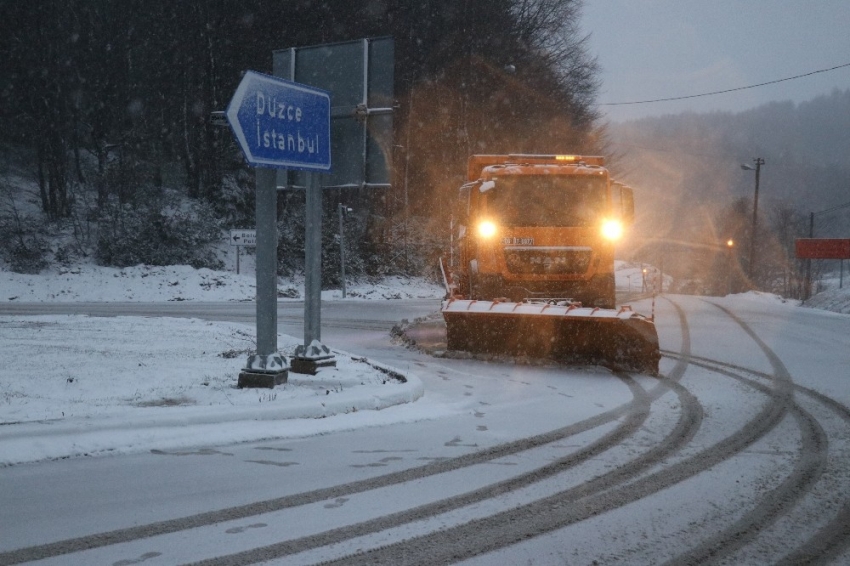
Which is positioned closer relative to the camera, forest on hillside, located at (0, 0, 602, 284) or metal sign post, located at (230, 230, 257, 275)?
metal sign post, located at (230, 230, 257, 275)

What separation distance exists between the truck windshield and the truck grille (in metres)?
0.47

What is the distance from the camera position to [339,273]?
34.4m

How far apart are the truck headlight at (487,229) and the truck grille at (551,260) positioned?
532 millimetres

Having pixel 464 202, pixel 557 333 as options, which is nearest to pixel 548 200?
pixel 464 202

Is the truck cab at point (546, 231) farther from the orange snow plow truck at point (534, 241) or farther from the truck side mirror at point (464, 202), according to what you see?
the truck side mirror at point (464, 202)

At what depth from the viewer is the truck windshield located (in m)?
12.4

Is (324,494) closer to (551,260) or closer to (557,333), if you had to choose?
(557,333)

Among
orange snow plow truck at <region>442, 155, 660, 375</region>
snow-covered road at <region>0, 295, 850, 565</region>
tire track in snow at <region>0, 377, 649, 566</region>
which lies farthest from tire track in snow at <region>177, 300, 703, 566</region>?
orange snow plow truck at <region>442, 155, 660, 375</region>

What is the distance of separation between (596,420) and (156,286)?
2423cm

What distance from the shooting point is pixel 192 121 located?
3612cm

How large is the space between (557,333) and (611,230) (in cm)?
297

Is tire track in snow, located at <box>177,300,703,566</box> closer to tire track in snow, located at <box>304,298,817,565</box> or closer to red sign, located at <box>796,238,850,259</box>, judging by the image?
tire track in snow, located at <box>304,298,817,565</box>

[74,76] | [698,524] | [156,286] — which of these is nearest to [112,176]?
[74,76]

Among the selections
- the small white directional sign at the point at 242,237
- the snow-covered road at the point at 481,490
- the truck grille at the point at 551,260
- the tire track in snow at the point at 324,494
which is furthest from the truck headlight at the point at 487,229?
the small white directional sign at the point at 242,237
